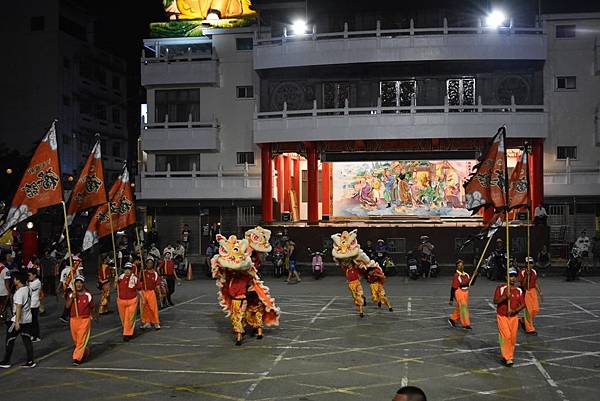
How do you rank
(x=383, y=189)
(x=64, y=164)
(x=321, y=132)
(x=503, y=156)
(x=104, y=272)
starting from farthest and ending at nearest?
1. (x=64, y=164)
2. (x=383, y=189)
3. (x=321, y=132)
4. (x=104, y=272)
5. (x=503, y=156)

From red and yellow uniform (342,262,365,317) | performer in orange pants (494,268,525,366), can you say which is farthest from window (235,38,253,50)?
performer in orange pants (494,268,525,366)

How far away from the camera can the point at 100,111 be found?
163 ft

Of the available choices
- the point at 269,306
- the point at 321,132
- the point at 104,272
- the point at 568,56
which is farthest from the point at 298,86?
the point at 269,306

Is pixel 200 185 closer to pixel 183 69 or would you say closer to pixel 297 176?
pixel 297 176

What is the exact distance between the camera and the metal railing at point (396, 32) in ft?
96.5

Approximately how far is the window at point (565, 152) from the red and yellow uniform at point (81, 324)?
24.7 metres

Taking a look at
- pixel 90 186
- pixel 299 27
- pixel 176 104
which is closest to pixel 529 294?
pixel 90 186

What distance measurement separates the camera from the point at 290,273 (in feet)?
85.1

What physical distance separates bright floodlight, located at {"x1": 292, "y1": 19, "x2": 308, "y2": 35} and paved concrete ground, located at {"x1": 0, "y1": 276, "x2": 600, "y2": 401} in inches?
714

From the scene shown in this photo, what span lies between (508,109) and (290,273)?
12.4m

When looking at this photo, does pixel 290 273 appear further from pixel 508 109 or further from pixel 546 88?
pixel 546 88

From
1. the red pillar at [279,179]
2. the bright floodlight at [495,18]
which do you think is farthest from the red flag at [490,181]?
the red pillar at [279,179]

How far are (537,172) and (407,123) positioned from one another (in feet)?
19.7

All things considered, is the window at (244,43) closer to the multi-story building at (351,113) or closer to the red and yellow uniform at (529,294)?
the multi-story building at (351,113)
